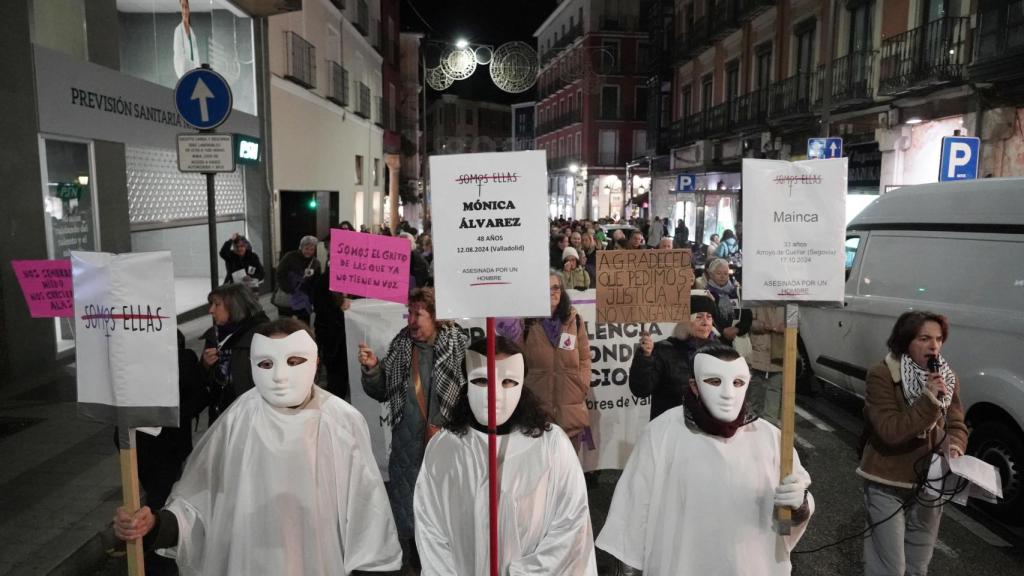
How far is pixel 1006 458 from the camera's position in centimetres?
532

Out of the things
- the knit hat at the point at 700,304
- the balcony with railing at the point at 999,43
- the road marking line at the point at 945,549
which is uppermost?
the balcony with railing at the point at 999,43

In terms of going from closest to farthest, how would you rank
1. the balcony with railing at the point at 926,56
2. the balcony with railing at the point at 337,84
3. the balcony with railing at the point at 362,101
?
the balcony with railing at the point at 926,56, the balcony with railing at the point at 337,84, the balcony with railing at the point at 362,101

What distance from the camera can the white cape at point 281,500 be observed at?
3.03 meters

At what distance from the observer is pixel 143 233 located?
40.7ft

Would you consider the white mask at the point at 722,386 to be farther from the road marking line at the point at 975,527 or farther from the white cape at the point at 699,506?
the road marking line at the point at 975,527

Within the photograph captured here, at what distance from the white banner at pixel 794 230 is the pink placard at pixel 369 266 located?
2401 millimetres

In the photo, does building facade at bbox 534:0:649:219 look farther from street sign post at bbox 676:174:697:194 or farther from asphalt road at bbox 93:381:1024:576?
asphalt road at bbox 93:381:1024:576

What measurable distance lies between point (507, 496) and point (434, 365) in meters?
1.62

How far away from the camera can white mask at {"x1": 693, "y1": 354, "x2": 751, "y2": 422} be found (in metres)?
2.97

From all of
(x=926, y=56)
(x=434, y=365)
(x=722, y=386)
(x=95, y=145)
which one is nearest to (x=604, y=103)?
(x=926, y=56)

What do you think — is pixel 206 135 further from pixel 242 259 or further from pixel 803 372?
pixel 803 372

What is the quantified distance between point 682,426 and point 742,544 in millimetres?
502

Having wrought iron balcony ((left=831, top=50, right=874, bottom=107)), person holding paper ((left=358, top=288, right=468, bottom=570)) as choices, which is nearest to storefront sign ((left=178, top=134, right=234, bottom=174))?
person holding paper ((left=358, top=288, right=468, bottom=570))

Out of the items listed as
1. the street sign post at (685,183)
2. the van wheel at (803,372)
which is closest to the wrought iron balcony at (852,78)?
the street sign post at (685,183)
